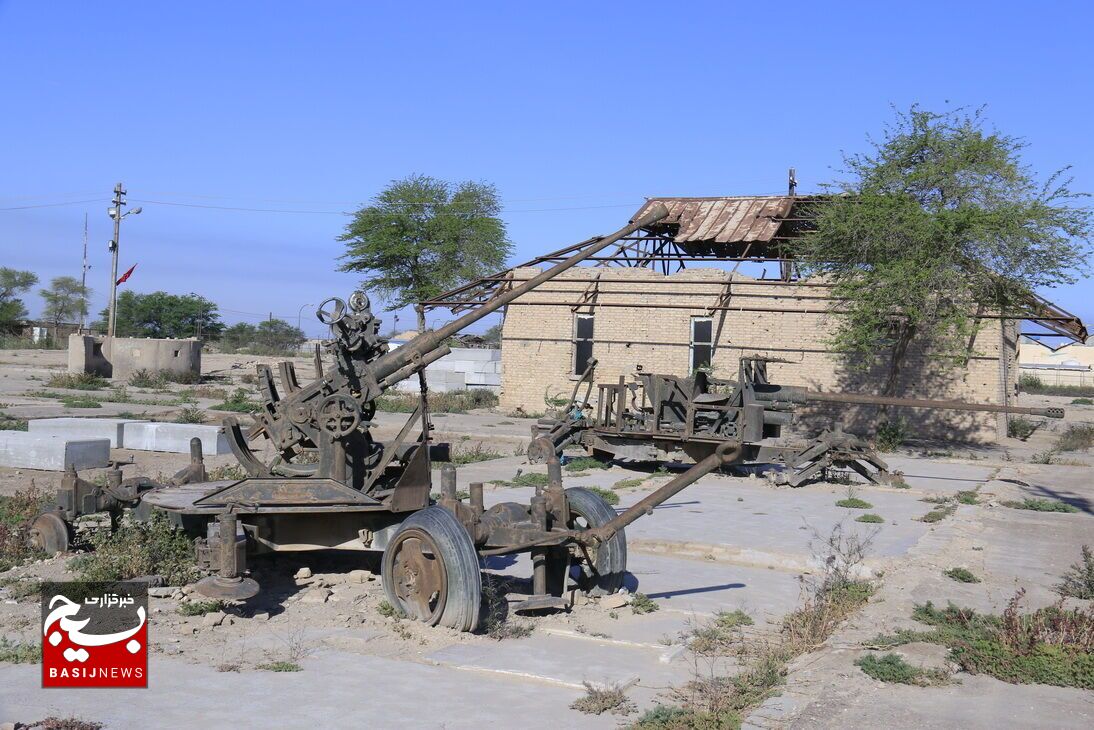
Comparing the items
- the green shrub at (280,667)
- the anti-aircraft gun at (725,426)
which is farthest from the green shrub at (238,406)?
the green shrub at (280,667)

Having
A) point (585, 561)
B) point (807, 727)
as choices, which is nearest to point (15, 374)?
point (585, 561)

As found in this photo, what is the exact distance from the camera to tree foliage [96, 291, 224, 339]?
256 ft

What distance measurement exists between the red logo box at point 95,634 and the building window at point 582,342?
20.8m

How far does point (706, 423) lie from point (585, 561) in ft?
29.2

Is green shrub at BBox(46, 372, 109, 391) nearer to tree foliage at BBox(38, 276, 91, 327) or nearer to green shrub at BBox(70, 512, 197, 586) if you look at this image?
green shrub at BBox(70, 512, 197, 586)

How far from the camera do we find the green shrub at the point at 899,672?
6129 mm

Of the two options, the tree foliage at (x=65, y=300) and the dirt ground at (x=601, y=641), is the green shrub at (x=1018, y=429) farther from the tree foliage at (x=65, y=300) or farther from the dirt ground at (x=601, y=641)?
the tree foliage at (x=65, y=300)

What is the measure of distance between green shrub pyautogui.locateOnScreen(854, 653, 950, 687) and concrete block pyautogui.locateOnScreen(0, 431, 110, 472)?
12.5 m

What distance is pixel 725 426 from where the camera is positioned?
16766 millimetres

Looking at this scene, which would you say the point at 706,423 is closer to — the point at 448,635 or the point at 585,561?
the point at 585,561

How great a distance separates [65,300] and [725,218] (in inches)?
3009

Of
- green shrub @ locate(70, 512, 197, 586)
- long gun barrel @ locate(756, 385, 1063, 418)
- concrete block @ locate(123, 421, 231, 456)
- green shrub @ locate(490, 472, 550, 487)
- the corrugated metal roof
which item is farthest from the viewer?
the corrugated metal roof

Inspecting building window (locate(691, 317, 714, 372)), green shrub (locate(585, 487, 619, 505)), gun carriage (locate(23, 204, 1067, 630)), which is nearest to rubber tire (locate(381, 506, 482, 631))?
gun carriage (locate(23, 204, 1067, 630))

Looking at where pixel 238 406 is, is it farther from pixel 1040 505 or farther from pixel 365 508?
pixel 365 508
